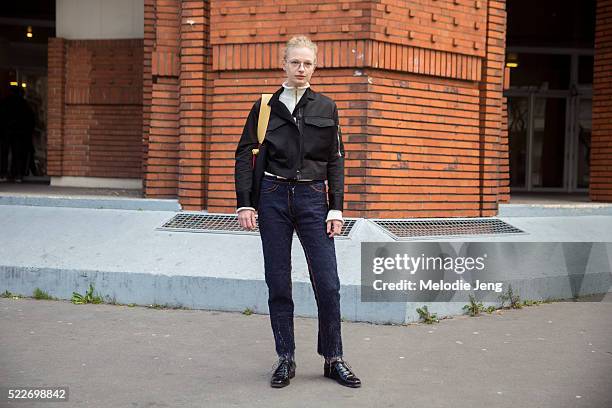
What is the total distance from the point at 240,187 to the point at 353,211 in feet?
9.93

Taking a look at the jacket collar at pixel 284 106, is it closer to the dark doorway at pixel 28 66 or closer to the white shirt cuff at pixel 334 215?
the white shirt cuff at pixel 334 215

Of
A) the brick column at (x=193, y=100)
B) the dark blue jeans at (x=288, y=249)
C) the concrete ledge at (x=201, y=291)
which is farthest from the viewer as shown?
the brick column at (x=193, y=100)

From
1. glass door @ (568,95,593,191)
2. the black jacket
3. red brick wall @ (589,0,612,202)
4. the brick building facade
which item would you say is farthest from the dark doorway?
the black jacket

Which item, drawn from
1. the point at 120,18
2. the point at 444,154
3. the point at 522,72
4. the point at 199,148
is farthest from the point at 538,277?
the point at 522,72

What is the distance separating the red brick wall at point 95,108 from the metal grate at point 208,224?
15.8 feet

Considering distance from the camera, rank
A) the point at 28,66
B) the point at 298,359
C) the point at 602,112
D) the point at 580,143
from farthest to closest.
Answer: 1. the point at 580,143
2. the point at 28,66
3. the point at 602,112
4. the point at 298,359

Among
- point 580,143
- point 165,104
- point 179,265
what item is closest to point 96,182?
point 165,104

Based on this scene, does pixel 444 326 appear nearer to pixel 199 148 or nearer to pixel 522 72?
pixel 199 148

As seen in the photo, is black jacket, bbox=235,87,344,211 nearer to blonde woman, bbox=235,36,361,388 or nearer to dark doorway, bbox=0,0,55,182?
blonde woman, bbox=235,36,361,388

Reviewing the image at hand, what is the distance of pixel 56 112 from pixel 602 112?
26.3 feet

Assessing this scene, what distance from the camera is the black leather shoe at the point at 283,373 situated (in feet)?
15.8

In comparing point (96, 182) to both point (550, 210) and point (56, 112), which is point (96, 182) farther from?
point (550, 210)

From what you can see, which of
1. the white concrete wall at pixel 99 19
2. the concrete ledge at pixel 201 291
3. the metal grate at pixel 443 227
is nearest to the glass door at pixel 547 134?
the white concrete wall at pixel 99 19

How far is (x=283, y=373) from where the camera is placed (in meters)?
4.86
